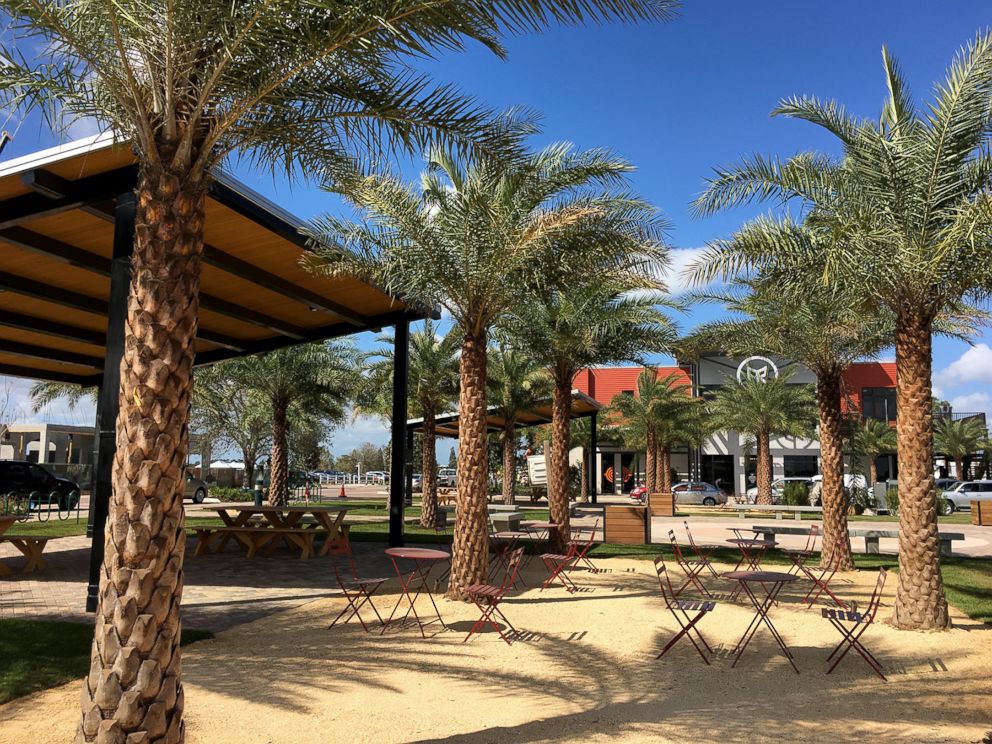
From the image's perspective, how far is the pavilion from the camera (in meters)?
8.37

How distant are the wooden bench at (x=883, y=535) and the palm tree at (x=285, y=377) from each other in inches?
602

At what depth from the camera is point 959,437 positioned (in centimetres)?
4706

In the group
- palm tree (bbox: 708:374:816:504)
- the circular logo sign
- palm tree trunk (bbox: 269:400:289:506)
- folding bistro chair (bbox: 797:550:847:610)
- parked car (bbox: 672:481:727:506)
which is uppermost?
the circular logo sign

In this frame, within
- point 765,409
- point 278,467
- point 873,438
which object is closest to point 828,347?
point 278,467

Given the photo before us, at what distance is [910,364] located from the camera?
8.62m

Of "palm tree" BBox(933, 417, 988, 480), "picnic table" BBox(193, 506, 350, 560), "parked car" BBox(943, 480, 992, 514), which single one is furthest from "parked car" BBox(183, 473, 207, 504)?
"palm tree" BBox(933, 417, 988, 480)

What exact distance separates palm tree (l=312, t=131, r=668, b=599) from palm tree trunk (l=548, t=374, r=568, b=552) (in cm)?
472

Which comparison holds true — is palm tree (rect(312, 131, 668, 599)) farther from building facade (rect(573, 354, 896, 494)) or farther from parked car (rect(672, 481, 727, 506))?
building facade (rect(573, 354, 896, 494))

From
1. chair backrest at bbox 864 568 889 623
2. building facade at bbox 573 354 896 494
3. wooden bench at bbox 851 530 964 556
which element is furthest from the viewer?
building facade at bbox 573 354 896 494

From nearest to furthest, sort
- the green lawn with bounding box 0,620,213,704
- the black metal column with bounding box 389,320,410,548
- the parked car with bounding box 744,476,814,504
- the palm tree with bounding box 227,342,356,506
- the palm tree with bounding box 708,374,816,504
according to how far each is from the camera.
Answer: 1. the green lawn with bounding box 0,620,213,704
2. the black metal column with bounding box 389,320,410,548
3. the palm tree with bounding box 227,342,356,506
4. the palm tree with bounding box 708,374,816,504
5. the parked car with bounding box 744,476,814,504

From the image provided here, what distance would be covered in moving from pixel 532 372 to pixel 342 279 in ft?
53.3

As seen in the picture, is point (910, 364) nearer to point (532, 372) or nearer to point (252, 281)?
point (252, 281)

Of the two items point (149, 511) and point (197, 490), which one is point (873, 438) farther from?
point (149, 511)

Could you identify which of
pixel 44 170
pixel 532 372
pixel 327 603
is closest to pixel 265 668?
pixel 327 603
